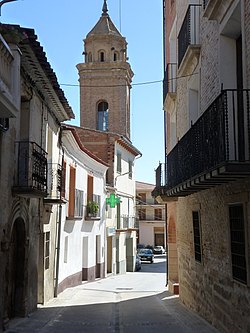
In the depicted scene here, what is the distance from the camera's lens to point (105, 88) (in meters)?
42.2

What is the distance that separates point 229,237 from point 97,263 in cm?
1938

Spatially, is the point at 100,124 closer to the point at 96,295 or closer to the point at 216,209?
the point at 96,295

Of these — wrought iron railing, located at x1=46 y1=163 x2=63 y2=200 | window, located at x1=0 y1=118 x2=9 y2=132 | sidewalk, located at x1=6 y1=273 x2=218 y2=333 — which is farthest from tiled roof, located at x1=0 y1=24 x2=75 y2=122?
sidewalk, located at x1=6 y1=273 x2=218 y2=333

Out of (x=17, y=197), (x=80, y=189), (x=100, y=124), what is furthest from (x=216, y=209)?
(x=100, y=124)

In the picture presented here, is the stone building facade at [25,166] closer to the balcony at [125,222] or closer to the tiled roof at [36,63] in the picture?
the tiled roof at [36,63]

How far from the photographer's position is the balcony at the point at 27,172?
Result: 10477 millimetres

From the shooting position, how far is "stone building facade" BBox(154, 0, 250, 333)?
7.49m

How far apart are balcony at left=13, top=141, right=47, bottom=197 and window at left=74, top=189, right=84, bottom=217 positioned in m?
9.62

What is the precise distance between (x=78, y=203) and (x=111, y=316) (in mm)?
9267

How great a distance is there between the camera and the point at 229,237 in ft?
29.2

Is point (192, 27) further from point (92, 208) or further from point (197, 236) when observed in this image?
point (92, 208)

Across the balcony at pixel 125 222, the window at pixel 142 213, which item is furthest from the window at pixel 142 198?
the balcony at pixel 125 222

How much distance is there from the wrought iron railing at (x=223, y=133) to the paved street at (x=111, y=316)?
3912 millimetres

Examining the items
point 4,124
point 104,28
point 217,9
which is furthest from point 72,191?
point 104,28
